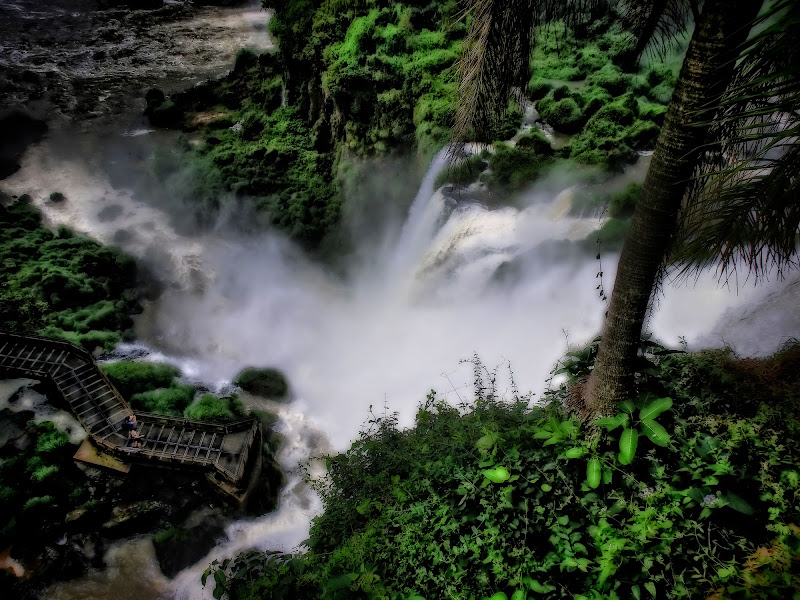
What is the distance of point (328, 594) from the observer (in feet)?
13.0

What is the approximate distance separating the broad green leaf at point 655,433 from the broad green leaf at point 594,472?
0.50m

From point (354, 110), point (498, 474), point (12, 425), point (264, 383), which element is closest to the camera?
point (498, 474)

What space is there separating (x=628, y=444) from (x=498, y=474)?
3.84 ft

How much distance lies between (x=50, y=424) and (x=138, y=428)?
1.96 m

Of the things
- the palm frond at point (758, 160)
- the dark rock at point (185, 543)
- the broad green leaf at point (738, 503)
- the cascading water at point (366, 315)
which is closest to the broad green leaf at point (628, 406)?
the broad green leaf at point (738, 503)

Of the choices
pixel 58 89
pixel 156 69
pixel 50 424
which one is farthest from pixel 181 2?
pixel 50 424

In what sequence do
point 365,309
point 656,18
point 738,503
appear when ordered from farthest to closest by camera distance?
point 365,309 → point 656,18 → point 738,503

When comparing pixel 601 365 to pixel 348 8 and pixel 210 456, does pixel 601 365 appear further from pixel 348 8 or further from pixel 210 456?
pixel 348 8

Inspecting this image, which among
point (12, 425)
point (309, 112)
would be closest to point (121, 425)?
point (12, 425)

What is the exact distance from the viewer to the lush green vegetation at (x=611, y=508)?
3.47 m

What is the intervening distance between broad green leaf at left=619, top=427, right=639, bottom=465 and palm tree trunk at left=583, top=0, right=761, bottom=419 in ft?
1.32

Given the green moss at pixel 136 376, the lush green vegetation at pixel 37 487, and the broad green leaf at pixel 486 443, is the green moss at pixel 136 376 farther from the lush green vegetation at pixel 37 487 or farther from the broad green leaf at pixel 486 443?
the broad green leaf at pixel 486 443

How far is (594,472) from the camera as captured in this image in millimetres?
3902

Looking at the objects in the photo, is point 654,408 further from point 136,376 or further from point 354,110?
point 354,110
